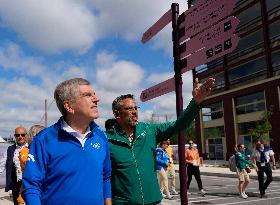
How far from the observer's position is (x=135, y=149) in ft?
12.0

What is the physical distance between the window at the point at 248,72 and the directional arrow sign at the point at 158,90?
3256cm

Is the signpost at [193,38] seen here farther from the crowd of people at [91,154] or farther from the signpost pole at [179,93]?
the crowd of people at [91,154]

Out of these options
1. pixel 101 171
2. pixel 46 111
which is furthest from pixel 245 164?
pixel 46 111

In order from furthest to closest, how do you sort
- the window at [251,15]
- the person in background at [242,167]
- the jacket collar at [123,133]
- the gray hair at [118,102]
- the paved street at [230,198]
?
the window at [251,15] → the person in background at [242,167] → the paved street at [230,198] → the gray hair at [118,102] → the jacket collar at [123,133]

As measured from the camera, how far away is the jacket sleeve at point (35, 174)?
8.70ft

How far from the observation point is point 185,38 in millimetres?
4098

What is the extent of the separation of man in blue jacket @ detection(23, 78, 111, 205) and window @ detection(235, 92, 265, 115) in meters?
34.3

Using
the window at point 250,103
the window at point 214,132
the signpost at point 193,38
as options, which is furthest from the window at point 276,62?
the signpost at point 193,38

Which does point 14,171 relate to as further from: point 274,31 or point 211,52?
point 274,31

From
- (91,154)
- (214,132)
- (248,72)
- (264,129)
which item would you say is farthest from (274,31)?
(91,154)

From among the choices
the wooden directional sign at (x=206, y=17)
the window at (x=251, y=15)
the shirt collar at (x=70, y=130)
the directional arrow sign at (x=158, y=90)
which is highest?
→ the window at (x=251, y=15)

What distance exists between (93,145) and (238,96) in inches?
1458

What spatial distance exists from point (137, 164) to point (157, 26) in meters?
1.73

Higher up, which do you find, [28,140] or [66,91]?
[66,91]
